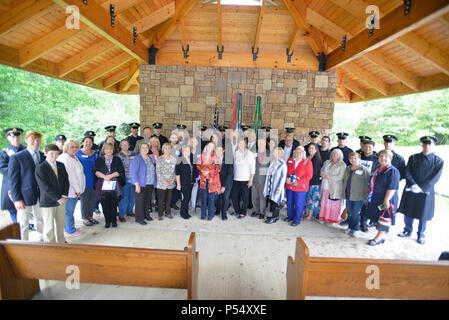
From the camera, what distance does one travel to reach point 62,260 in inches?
69.7

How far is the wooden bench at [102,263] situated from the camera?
170 cm

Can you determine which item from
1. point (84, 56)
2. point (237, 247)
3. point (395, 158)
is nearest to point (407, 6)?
point (395, 158)

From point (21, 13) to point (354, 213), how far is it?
6549 millimetres

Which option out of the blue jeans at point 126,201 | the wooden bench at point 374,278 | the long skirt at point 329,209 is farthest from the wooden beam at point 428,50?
the blue jeans at point 126,201

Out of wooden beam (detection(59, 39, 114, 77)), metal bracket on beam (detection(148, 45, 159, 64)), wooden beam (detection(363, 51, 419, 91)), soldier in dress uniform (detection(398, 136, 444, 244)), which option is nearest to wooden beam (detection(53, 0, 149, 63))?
metal bracket on beam (detection(148, 45, 159, 64))

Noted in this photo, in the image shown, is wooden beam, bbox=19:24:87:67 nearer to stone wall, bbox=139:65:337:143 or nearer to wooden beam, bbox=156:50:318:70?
stone wall, bbox=139:65:337:143

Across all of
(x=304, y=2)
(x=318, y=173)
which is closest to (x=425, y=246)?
(x=318, y=173)

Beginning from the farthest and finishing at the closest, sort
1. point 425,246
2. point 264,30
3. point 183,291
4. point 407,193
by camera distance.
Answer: point 264,30
point 407,193
point 425,246
point 183,291

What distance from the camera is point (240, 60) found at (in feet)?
21.0

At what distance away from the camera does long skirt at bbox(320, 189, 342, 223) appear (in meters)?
4.25

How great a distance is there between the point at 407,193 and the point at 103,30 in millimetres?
6094

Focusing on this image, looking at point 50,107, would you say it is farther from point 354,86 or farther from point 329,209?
point 354,86

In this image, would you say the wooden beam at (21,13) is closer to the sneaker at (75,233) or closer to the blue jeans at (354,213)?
the sneaker at (75,233)
